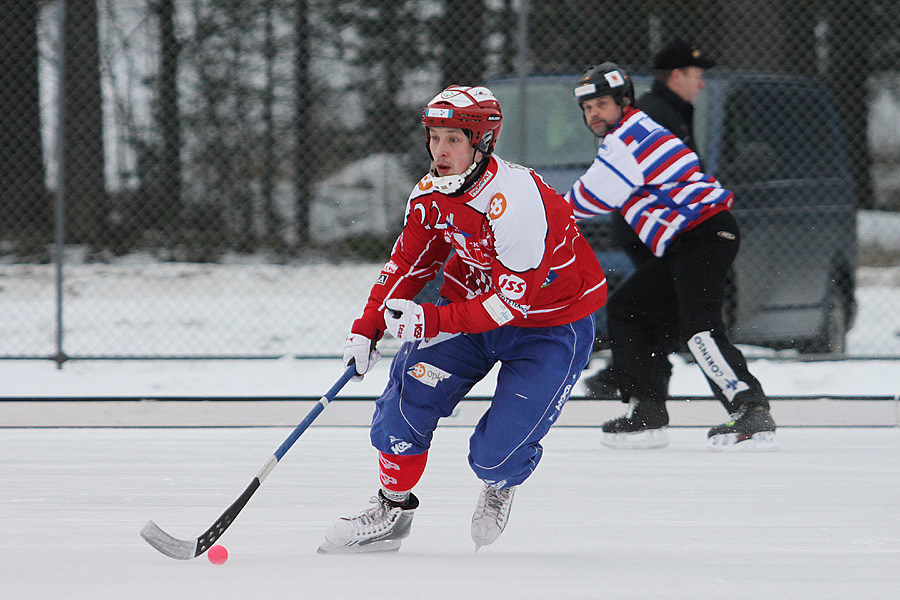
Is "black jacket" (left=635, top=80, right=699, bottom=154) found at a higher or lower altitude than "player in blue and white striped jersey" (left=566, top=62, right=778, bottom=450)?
higher

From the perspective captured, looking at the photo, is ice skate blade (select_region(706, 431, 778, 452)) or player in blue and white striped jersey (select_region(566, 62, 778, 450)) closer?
player in blue and white striped jersey (select_region(566, 62, 778, 450))

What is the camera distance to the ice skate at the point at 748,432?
14.2ft

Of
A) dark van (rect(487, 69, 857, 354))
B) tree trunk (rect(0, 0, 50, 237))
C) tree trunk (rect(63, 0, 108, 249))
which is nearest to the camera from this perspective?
dark van (rect(487, 69, 857, 354))

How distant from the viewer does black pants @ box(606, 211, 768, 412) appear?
14.1 ft

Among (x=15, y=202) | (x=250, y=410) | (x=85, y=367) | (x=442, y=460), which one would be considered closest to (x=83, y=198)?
(x=15, y=202)

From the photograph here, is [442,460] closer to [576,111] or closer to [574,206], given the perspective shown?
[574,206]

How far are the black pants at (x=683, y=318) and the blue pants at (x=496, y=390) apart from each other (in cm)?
137

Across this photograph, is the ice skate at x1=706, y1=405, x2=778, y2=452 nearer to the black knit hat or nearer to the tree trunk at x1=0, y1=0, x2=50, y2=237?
the black knit hat

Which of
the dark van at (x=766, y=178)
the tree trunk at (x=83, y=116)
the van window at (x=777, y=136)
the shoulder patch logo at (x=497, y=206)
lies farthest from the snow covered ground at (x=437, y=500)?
the tree trunk at (x=83, y=116)

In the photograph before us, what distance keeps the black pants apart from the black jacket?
1.36ft

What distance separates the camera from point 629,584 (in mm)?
2766

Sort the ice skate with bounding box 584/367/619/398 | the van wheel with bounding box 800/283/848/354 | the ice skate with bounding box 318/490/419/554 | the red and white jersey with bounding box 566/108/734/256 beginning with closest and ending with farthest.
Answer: the ice skate with bounding box 318/490/419/554
the red and white jersey with bounding box 566/108/734/256
the ice skate with bounding box 584/367/619/398
the van wheel with bounding box 800/283/848/354

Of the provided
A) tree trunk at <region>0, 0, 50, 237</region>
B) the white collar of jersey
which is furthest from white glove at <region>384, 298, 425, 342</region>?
tree trunk at <region>0, 0, 50, 237</region>

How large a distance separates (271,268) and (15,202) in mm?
2056
